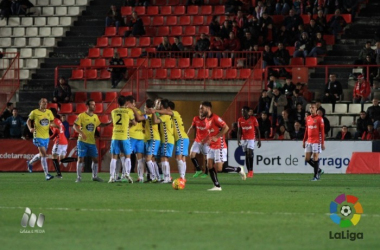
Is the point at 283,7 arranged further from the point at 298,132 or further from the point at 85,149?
the point at 85,149

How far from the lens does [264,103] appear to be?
112 feet

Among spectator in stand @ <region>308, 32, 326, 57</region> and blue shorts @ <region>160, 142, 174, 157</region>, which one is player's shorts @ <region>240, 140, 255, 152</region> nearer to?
blue shorts @ <region>160, 142, 174, 157</region>

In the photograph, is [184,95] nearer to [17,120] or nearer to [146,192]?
[17,120]

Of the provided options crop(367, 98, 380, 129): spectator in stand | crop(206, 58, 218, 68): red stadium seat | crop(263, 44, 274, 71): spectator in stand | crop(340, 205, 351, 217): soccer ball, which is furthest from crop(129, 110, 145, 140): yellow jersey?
crop(206, 58, 218, 68): red stadium seat

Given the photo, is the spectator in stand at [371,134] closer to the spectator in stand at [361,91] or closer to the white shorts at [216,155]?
the spectator in stand at [361,91]

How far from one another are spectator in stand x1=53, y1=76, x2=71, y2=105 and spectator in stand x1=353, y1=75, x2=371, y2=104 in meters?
11.3

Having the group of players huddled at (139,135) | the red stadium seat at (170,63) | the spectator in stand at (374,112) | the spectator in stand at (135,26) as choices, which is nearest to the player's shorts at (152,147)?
the group of players huddled at (139,135)

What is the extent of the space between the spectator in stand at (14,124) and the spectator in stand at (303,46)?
35.7 ft

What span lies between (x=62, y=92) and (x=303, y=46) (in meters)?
9.65

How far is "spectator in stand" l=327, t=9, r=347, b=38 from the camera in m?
38.0

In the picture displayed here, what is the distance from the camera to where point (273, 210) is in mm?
14586

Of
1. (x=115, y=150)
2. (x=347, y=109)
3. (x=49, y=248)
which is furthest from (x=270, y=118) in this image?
(x=49, y=248)

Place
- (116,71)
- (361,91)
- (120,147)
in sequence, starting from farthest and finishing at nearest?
(116,71) → (361,91) → (120,147)
